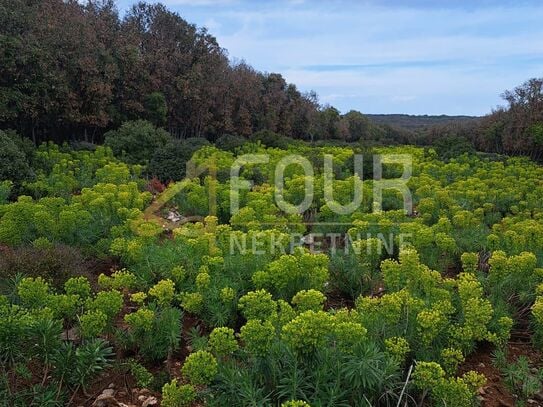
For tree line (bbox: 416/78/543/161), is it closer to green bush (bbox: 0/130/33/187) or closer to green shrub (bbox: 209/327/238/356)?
green bush (bbox: 0/130/33/187)

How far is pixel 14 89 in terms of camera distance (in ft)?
55.7

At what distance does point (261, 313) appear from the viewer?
3592mm

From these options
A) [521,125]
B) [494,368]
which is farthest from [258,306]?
[521,125]

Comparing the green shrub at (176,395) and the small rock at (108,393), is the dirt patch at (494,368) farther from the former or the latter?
the small rock at (108,393)

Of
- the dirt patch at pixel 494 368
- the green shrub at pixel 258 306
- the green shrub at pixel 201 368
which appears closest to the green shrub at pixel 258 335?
the green shrub at pixel 201 368

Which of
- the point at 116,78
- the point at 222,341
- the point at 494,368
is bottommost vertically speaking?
the point at 494,368

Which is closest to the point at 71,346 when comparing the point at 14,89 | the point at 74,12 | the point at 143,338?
the point at 143,338

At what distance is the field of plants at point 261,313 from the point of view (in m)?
3.20

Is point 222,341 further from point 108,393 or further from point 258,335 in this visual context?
point 108,393

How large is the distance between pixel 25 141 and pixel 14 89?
165 inches

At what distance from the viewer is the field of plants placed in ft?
10.5

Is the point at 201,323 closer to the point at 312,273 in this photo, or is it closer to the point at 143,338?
the point at 143,338

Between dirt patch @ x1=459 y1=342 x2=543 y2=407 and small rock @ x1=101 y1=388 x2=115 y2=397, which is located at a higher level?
small rock @ x1=101 y1=388 x2=115 y2=397

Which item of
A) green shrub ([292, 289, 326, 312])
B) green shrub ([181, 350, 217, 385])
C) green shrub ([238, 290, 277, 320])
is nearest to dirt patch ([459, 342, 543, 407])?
green shrub ([292, 289, 326, 312])
